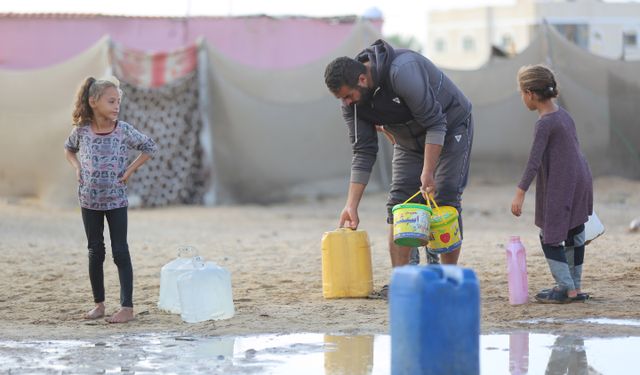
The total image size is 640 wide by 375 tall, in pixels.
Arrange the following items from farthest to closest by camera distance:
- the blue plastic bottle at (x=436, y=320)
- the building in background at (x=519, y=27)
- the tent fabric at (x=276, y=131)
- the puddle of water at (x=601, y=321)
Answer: the building in background at (x=519, y=27)
the tent fabric at (x=276, y=131)
the puddle of water at (x=601, y=321)
the blue plastic bottle at (x=436, y=320)

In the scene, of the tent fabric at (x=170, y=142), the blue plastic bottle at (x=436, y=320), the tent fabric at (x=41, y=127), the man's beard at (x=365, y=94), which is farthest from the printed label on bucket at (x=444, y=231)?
the tent fabric at (x=41, y=127)

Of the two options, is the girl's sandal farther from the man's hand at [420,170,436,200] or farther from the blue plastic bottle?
the blue plastic bottle

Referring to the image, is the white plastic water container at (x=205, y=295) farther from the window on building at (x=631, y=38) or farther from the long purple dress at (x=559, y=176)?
the window on building at (x=631, y=38)

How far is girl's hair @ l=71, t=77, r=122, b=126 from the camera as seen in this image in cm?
662

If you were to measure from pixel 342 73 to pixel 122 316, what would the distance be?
2004 millimetres

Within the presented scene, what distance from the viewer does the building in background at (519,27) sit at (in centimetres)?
4847

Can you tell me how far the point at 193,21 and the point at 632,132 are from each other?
11960 millimetres

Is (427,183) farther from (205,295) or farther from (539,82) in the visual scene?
(205,295)

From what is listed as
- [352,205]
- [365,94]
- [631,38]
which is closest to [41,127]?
[352,205]

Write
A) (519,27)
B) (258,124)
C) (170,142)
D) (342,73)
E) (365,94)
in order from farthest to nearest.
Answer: (519,27)
(258,124)
(170,142)
(365,94)
(342,73)

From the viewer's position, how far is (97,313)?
6.87 m

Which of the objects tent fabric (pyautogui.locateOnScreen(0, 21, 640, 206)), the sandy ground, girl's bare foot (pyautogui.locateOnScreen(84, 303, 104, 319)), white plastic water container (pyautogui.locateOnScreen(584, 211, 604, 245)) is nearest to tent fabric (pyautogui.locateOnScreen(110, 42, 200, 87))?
tent fabric (pyautogui.locateOnScreen(0, 21, 640, 206))

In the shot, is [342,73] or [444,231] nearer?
[342,73]

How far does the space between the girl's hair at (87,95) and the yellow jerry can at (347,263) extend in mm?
1738
